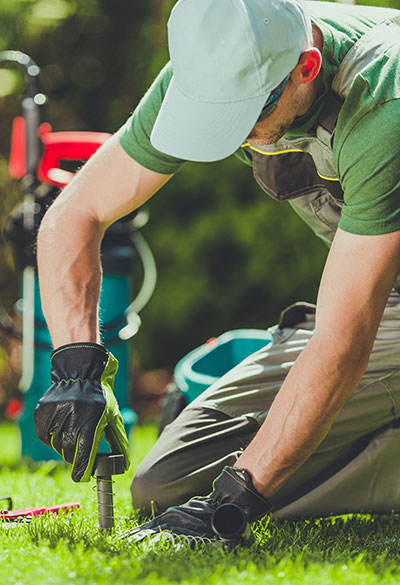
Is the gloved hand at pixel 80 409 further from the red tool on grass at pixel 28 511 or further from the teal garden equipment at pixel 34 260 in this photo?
the teal garden equipment at pixel 34 260

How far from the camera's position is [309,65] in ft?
6.94

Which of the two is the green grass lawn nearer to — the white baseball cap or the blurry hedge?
the white baseball cap

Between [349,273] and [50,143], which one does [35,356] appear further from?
[349,273]

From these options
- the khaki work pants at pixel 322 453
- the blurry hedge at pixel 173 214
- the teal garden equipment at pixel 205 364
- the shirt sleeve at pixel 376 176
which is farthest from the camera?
the blurry hedge at pixel 173 214

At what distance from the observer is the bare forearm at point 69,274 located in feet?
7.99

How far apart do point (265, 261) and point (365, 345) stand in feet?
11.3

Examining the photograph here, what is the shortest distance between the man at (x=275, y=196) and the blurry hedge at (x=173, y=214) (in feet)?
9.07

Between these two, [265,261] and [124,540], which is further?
[265,261]

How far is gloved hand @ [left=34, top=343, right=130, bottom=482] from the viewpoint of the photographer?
6.93ft

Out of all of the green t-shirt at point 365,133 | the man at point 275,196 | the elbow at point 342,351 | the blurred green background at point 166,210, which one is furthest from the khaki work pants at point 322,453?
the blurred green background at point 166,210

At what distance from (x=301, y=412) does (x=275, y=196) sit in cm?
94

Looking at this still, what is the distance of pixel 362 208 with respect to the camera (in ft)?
6.53

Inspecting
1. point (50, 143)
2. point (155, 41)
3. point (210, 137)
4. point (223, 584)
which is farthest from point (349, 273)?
point (155, 41)

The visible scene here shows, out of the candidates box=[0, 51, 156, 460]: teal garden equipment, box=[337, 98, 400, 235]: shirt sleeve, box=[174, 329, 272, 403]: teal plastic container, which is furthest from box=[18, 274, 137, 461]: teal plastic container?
box=[337, 98, 400, 235]: shirt sleeve
